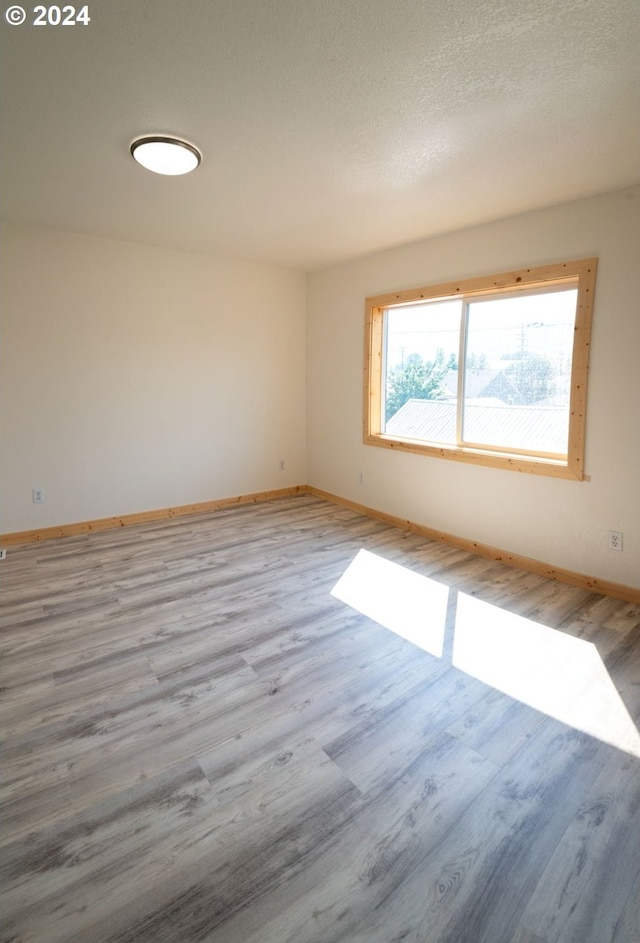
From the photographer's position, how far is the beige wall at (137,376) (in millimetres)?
3809

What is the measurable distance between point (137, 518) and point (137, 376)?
1.39 m

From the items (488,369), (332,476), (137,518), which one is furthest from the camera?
(332,476)

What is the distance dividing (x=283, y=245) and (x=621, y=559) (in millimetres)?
3692

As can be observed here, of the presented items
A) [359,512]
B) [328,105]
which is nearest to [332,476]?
[359,512]

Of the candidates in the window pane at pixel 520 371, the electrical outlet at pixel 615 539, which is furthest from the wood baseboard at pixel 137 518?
the electrical outlet at pixel 615 539

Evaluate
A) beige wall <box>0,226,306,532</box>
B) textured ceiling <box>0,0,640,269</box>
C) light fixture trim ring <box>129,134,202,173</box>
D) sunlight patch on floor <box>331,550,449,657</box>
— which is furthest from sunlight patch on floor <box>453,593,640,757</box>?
beige wall <box>0,226,306,532</box>

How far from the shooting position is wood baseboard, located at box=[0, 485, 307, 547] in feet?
12.9

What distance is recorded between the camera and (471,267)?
143 inches

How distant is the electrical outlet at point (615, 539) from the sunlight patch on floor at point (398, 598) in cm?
112

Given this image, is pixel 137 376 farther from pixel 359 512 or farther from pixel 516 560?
pixel 516 560

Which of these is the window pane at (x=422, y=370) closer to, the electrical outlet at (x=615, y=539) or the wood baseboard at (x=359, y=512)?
the wood baseboard at (x=359, y=512)

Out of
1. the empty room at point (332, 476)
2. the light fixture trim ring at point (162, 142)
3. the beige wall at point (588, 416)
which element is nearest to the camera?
the empty room at point (332, 476)

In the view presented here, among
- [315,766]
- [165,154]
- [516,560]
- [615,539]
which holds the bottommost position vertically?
[315,766]

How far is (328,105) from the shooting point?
1.97 metres
